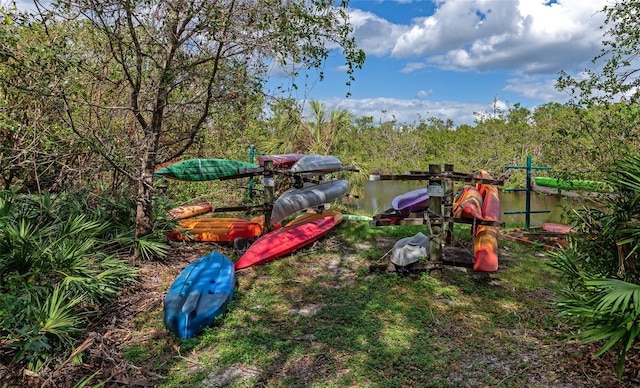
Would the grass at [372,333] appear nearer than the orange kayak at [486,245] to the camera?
Yes

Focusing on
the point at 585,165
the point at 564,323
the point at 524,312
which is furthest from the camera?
the point at 585,165

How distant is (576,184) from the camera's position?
490cm

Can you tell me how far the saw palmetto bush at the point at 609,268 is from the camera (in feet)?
7.30

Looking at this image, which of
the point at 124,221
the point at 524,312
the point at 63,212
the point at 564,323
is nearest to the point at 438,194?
the point at 524,312

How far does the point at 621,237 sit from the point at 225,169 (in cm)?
516

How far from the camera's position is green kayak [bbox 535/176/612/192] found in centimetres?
342

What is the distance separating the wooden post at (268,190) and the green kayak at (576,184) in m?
4.01

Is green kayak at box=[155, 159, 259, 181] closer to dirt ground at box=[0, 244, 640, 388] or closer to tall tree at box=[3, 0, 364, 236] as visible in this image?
tall tree at box=[3, 0, 364, 236]

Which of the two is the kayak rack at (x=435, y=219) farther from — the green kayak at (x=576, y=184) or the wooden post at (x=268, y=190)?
the wooden post at (x=268, y=190)

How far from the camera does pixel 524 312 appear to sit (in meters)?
3.91

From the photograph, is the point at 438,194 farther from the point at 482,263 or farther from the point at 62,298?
the point at 62,298

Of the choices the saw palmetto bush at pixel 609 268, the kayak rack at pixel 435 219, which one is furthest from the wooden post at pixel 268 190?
the saw palmetto bush at pixel 609 268

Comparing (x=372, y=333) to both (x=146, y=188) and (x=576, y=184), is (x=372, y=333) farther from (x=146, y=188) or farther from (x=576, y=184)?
(x=146, y=188)

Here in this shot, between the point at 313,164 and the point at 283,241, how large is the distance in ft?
6.06
